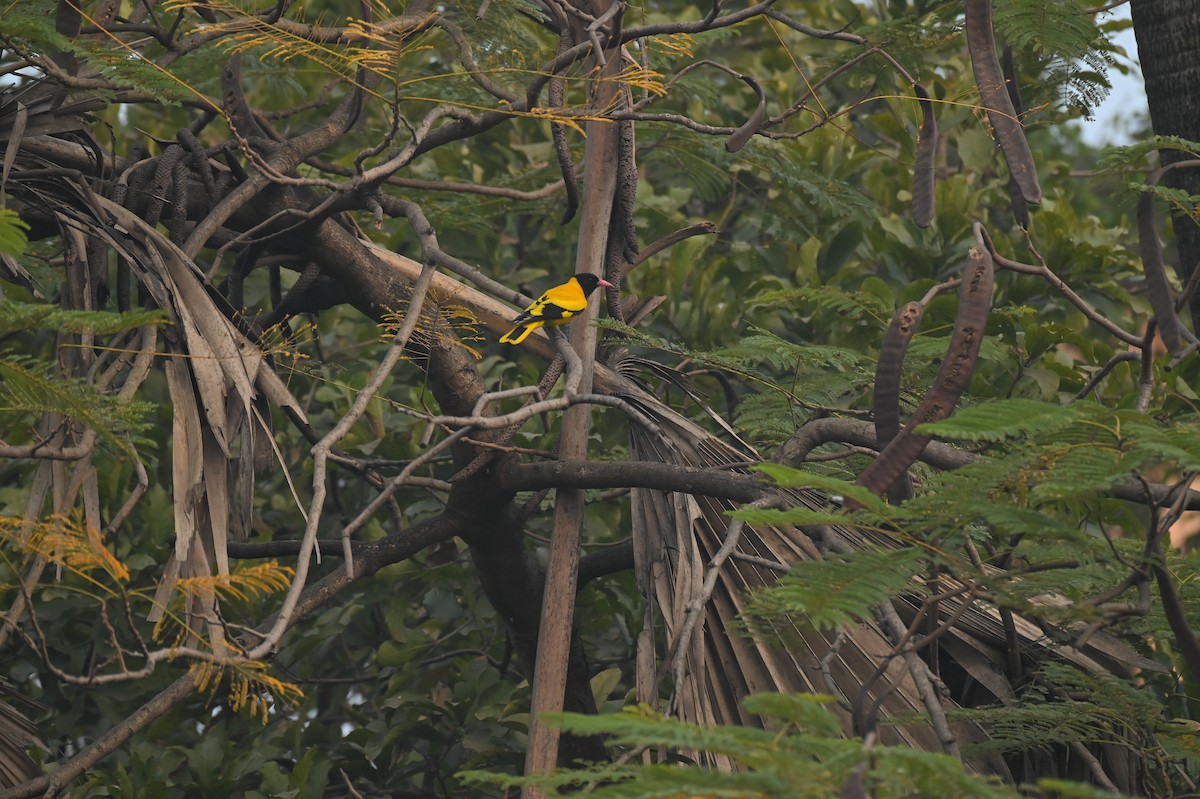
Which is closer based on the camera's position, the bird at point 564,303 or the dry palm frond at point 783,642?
the dry palm frond at point 783,642

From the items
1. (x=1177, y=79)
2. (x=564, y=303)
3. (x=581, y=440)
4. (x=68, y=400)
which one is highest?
(x=1177, y=79)

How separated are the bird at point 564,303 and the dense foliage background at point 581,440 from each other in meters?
0.08

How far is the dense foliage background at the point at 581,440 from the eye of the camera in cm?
205

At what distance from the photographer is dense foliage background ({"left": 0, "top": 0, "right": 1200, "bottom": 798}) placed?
6.73 feet

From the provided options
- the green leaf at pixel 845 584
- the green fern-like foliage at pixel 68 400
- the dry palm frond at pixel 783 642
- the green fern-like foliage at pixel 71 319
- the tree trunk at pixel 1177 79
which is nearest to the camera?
the green leaf at pixel 845 584

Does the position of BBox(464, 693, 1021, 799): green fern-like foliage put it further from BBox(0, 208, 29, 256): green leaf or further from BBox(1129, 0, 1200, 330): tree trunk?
BBox(1129, 0, 1200, 330): tree trunk

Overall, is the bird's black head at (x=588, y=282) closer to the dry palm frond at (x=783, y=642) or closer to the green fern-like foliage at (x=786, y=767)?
the dry palm frond at (x=783, y=642)

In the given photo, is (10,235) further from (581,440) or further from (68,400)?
(581,440)

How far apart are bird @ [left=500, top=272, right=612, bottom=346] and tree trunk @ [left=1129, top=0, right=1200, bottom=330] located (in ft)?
5.29

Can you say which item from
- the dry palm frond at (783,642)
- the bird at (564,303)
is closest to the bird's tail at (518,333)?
the bird at (564,303)

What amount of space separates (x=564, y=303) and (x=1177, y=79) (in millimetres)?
1821

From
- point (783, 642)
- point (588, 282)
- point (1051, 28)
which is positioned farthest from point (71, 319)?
point (1051, 28)

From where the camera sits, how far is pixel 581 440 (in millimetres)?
3264

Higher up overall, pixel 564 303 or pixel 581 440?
pixel 564 303
